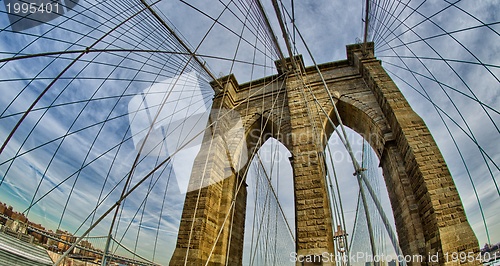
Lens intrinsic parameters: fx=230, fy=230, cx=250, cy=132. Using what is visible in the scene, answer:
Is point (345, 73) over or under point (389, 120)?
over

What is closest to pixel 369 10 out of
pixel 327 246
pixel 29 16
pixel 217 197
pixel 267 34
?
pixel 267 34

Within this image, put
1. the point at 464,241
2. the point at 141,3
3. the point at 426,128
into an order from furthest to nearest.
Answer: the point at 426,128 < the point at 141,3 < the point at 464,241

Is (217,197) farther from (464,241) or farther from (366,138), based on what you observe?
(464,241)

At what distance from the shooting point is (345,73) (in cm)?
930

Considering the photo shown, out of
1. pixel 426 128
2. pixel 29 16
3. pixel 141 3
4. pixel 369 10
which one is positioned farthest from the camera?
pixel 369 10

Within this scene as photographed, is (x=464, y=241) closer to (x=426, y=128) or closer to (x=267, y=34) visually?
(x=426, y=128)

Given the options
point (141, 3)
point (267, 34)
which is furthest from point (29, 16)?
point (267, 34)

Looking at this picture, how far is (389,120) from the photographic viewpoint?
6969 mm

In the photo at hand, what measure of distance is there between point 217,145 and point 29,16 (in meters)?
6.00

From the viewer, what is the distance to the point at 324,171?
124 inches

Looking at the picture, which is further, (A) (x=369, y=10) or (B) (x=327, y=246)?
(A) (x=369, y=10)

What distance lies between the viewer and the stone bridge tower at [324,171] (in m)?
4.88

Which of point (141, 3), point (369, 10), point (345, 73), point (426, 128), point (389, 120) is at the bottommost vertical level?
point (426, 128)

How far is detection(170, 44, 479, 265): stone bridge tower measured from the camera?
4.88 m
